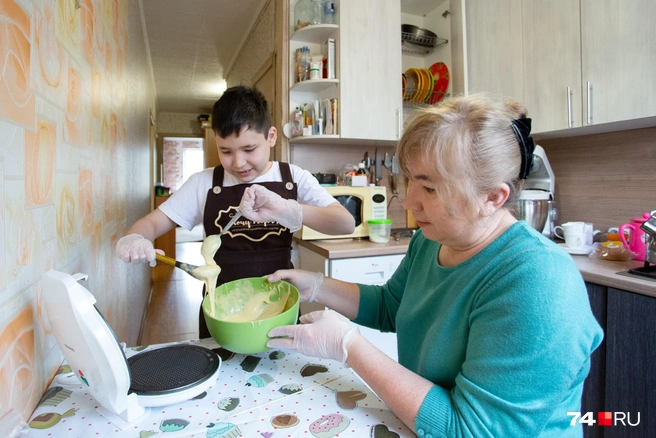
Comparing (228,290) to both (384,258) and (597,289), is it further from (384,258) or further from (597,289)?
(597,289)

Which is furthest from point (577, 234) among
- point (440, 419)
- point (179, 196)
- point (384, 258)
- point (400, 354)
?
point (179, 196)

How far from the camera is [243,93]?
4.51 ft

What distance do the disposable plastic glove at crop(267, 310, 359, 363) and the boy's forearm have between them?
1.86ft

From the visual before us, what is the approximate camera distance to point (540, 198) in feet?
7.15

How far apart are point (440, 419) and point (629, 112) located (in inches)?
67.6

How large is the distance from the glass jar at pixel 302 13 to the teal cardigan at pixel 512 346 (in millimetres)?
2101

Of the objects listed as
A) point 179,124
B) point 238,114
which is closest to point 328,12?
point 238,114

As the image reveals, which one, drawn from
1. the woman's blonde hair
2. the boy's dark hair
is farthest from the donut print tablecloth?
the boy's dark hair

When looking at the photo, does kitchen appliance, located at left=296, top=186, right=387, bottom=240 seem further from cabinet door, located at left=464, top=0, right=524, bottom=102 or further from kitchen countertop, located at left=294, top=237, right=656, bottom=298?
cabinet door, located at left=464, top=0, right=524, bottom=102

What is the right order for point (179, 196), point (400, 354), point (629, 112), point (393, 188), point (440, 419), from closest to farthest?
1. point (440, 419)
2. point (400, 354)
3. point (179, 196)
4. point (629, 112)
5. point (393, 188)

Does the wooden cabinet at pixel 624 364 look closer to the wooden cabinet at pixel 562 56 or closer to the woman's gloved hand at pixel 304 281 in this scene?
the wooden cabinet at pixel 562 56

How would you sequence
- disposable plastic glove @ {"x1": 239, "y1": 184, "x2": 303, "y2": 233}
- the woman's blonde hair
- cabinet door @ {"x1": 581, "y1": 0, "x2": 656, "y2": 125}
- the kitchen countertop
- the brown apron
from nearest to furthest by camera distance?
the woman's blonde hair → disposable plastic glove @ {"x1": 239, "y1": 184, "x2": 303, "y2": 233} → the kitchen countertop → the brown apron → cabinet door @ {"x1": 581, "y1": 0, "x2": 656, "y2": 125}

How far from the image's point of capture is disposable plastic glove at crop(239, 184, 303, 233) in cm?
127

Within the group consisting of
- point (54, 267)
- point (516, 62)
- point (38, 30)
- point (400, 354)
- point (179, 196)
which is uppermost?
point (516, 62)
